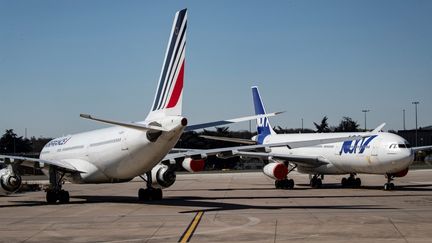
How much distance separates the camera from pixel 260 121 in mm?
50656

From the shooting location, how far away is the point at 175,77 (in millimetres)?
25406

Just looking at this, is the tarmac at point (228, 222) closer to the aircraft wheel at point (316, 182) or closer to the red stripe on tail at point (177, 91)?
the red stripe on tail at point (177, 91)

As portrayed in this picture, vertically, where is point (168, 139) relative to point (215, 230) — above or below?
above

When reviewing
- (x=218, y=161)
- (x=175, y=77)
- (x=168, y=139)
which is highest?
(x=175, y=77)

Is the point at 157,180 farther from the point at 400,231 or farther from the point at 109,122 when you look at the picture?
the point at 400,231

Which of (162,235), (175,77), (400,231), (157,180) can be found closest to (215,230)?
(162,235)

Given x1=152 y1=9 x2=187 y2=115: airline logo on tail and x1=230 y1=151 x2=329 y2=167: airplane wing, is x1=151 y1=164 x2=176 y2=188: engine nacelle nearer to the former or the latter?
x1=152 y1=9 x2=187 y2=115: airline logo on tail

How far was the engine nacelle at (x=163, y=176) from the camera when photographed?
28.9m

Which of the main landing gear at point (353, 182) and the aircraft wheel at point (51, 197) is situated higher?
the aircraft wheel at point (51, 197)

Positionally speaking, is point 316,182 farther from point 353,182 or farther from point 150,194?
point 150,194

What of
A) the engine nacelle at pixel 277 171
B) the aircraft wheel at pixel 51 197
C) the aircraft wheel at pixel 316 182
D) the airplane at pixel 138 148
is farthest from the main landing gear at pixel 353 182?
the aircraft wheel at pixel 51 197

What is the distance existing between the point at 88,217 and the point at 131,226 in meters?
3.85

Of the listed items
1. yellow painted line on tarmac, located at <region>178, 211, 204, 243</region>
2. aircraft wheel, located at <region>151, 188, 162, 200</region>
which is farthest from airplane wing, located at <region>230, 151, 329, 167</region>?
yellow painted line on tarmac, located at <region>178, 211, 204, 243</region>

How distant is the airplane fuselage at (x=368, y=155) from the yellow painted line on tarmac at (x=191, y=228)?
16191 millimetres
